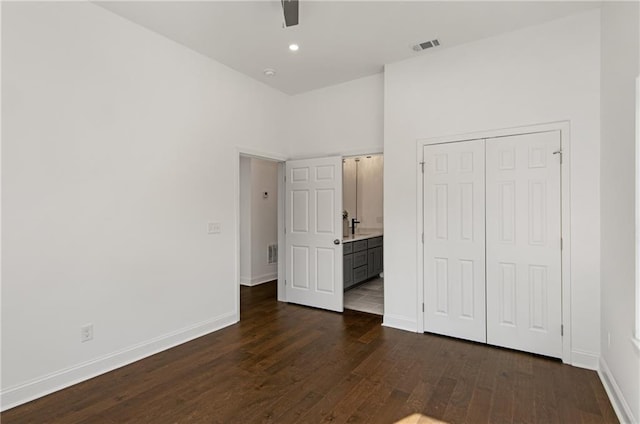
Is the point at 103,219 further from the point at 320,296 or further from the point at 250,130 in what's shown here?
the point at 320,296

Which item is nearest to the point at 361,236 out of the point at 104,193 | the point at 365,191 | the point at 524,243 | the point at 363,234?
the point at 363,234

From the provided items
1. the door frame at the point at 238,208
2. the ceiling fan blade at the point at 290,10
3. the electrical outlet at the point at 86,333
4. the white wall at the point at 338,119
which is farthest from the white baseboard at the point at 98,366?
the ceiling fan blade at the point at 290,10

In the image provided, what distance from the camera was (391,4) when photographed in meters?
2.82

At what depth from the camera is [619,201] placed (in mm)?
2311

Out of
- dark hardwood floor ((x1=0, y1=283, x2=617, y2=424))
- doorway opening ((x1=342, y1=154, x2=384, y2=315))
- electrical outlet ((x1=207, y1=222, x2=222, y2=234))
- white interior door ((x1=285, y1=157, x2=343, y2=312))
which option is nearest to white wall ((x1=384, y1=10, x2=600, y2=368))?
dark hardwood floor ((x1=0, y1=283, x2=617, y2=424))

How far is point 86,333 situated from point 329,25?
3.42 meters

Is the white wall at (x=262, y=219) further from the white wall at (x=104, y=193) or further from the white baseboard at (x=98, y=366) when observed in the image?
the white baseboard at (x=98, y=366)

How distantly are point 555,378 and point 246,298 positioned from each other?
13.0ft

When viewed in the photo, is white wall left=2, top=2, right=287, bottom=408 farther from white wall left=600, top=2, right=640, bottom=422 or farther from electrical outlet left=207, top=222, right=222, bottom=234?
white wall left=600, top=2, right=640, bottom=422

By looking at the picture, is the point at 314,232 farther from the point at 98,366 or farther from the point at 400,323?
the point at 98,366

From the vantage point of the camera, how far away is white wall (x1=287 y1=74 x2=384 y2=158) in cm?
433

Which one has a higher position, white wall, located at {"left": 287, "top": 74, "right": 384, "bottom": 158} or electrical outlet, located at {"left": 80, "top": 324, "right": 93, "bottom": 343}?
white wall, located at {"left": 287, "top": 74, "right": 384, "bottom": 158}

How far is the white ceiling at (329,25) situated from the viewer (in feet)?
9.30

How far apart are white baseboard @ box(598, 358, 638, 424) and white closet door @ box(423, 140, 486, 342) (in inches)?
36.9
